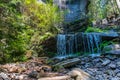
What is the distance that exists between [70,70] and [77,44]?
14.2 ft

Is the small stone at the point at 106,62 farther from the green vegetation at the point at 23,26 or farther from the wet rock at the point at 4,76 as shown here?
the wet rock at the point at 4,76

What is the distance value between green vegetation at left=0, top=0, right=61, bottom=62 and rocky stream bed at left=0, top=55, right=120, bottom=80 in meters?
0.83

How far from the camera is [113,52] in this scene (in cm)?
836

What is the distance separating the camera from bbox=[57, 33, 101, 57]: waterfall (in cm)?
1060

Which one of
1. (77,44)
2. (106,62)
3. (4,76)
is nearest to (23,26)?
(4,76)

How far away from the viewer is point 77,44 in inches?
425

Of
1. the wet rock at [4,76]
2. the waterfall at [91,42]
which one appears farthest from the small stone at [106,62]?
the wet rock at [4,76]

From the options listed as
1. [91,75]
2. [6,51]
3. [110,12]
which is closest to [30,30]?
[6,51]

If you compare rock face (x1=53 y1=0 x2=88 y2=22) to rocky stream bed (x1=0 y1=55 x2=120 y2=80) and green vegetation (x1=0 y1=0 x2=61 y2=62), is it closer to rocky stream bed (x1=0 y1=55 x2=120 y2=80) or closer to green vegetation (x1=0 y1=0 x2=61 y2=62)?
green vegetation (x1=0 y1=0 x2=61 y2=62)

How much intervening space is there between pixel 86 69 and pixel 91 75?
2.21 ft

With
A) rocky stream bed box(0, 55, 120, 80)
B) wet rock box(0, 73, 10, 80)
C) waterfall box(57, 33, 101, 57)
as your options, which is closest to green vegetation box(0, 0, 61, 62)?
waterfall box(57, 33, 101, 57)

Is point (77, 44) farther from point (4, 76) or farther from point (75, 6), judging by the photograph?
point (75, 6)

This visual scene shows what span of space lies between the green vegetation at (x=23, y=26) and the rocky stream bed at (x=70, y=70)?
2.72 feet

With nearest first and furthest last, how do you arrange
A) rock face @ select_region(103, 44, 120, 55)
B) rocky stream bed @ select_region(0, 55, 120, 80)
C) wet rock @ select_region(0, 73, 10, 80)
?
wet rock @ select_region(0, 73, 10, 80) → rocky stream bed @ select_region(0, 55, 120, 80) → rock face @ select_region(103, 44, 120, 55)
